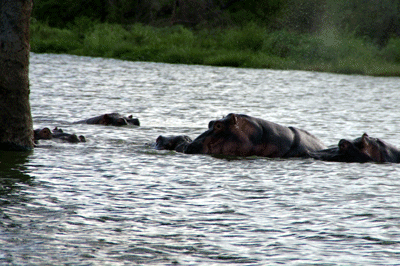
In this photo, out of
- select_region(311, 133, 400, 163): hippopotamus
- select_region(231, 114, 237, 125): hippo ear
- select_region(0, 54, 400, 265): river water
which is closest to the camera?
select_region(0, 54, 400, 265): river water

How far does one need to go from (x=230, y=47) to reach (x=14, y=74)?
3087 cm

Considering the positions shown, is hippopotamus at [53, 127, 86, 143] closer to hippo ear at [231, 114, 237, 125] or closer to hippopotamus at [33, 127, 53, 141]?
hippopotamus at [33, 127, 53, 141]

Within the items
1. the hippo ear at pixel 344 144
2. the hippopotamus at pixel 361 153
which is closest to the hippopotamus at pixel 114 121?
the hippopotamus at pixel 361 153

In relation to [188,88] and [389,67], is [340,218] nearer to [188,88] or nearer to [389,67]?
[188,88]

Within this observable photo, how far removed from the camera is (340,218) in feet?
16.1

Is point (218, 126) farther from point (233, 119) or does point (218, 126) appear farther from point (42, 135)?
point (42, 135)

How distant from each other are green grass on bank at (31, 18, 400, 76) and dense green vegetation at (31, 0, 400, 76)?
51 mm

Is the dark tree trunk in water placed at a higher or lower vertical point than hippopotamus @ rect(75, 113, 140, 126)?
higher

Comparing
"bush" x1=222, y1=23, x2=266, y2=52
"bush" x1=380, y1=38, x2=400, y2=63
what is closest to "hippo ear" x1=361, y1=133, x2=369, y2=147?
"bush" x1=380, y1=38, x2=400, y2=63

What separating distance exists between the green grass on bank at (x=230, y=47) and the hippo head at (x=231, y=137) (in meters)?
24.5

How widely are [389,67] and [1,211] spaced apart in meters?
29.2

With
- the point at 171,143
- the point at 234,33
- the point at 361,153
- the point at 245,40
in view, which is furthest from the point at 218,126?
the point at 234,33

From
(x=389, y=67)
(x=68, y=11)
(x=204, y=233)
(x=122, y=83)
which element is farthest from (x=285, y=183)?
(x=68, y=11)

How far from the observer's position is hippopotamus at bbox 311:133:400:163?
25.0ft
